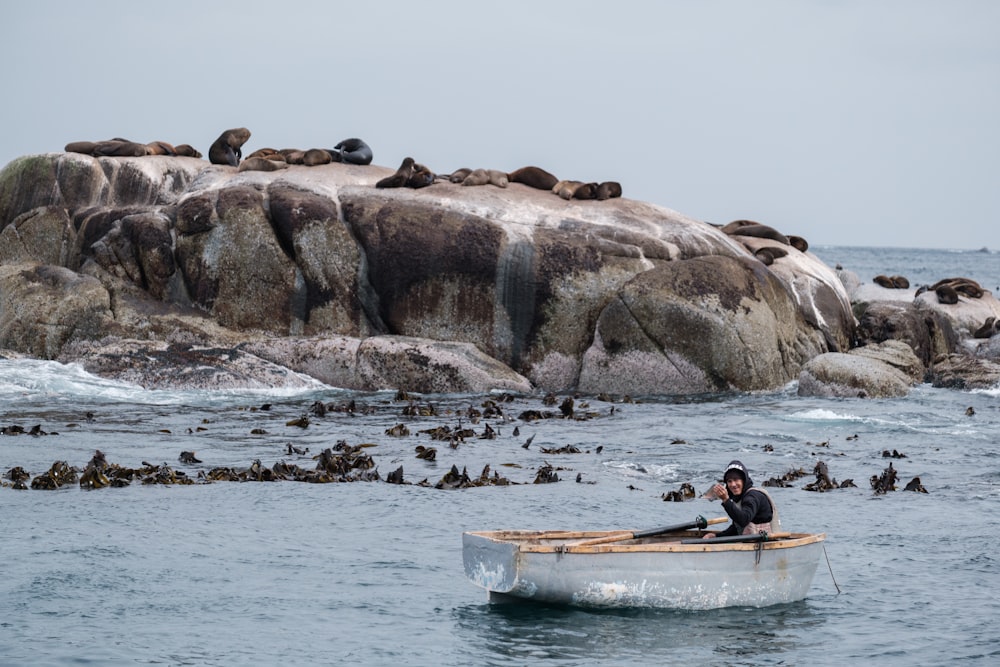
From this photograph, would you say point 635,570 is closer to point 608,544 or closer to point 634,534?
point 608,544

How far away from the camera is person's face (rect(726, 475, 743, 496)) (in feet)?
48.9

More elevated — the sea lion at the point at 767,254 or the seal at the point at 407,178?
the seal at the point at 407,178

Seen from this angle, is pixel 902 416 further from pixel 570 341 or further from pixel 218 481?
pixel 218 481

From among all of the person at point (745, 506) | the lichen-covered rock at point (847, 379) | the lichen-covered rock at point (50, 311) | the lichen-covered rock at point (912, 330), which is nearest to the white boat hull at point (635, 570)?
the person at point (745, 506)

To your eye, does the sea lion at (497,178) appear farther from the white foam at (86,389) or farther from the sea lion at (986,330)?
the sea lion at (986,330)

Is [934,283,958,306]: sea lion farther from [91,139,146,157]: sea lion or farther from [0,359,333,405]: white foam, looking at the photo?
[91,139,146,157]: sea lion

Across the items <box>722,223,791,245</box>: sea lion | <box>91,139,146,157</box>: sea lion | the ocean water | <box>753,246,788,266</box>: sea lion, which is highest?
<box>91,139,146,157</box>: sea lion

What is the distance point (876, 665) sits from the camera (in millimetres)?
12852

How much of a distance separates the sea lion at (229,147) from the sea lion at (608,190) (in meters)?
10.4

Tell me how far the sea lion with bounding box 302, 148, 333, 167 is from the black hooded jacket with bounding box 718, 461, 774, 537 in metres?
23.3

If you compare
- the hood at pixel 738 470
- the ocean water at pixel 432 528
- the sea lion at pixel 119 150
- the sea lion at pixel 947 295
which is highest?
the sea lion at pixel 119 150

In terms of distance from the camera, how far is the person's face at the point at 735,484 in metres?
14.9

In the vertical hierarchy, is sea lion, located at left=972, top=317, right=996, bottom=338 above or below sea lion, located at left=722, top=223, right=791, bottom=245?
below

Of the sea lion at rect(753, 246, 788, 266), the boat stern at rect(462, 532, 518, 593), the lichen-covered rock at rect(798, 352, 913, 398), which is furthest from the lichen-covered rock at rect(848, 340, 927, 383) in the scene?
the boat stern at rect(462, 532, 518, 593)
